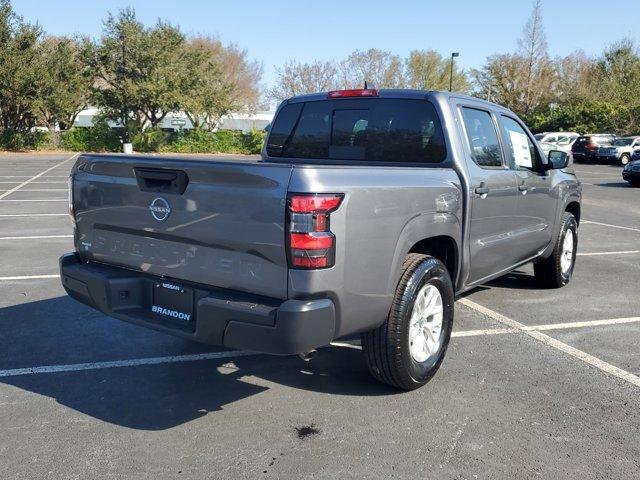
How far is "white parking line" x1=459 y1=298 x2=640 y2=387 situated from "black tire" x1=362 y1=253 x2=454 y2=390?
139 centimetres

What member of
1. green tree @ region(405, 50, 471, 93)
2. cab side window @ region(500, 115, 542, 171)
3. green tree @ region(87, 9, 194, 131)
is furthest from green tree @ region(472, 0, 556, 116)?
cab side window @ region(500, 115, 542, 171)

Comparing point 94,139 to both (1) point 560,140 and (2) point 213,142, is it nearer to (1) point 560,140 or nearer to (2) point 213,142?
(2) point 213,142

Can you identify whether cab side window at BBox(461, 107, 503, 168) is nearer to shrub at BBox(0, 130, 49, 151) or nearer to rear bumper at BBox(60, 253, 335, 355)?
rear bumper at BBox(60, 253, 335, 355)

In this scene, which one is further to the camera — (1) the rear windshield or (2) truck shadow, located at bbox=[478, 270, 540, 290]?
(2) truck shadow, located at bbox=[478, 270, 540, 290]

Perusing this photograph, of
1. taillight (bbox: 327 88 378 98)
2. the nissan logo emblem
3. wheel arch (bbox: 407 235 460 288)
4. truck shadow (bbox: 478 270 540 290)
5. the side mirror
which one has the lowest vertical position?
truck shadow (bbox: 478 270 540 290)

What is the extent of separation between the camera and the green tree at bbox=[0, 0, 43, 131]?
3578 cm

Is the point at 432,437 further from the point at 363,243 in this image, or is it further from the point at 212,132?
the point at 212,132

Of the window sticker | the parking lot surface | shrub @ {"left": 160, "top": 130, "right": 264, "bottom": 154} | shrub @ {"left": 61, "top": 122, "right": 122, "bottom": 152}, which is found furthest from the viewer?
shrub @ {"left": 160, "top": 130, "right": 264, "bottom": 154}

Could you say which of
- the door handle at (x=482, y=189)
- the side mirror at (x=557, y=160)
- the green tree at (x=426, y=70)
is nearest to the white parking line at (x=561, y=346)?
the door handle at (x=482, y=189)

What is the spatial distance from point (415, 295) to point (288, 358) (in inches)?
50.8

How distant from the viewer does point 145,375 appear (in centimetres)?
423

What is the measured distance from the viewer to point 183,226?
3.42m

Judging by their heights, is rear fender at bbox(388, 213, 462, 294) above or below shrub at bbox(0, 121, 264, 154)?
below

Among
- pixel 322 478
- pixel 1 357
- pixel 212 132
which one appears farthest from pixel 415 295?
pixel 212 132
